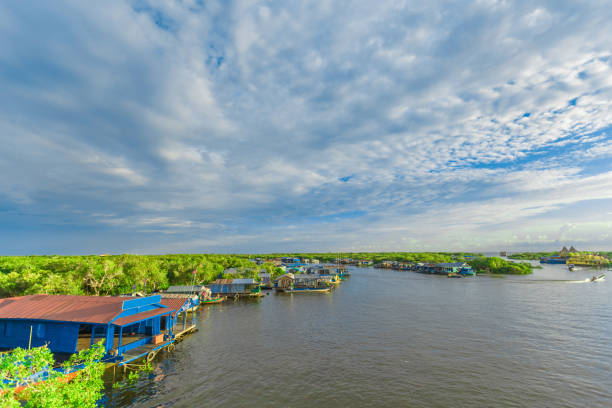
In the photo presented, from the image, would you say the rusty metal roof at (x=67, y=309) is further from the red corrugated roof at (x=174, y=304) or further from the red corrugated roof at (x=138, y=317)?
the red corrugated roof at (x=174, y=304)

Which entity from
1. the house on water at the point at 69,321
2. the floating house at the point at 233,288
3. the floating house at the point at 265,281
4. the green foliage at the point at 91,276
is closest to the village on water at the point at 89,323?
the house on water at the point at 69,321

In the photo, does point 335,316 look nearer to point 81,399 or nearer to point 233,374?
point 233,374

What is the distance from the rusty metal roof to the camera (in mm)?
29203

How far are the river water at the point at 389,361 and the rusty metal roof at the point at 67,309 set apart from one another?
22.6ft

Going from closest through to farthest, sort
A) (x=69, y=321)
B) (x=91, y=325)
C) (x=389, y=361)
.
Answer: (x=69, y=321), (x=389, y=361), (x=91, y=325)

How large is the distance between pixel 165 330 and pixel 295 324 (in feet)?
70.2

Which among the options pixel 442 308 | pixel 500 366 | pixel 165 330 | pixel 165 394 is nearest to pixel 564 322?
pixel 442 308

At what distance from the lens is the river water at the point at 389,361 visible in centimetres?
2541

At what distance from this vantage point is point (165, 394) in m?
25.9

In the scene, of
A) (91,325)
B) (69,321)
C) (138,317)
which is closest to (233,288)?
(91,325)

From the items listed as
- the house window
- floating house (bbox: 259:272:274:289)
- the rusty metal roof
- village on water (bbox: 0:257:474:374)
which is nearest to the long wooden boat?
floating house (bbox: 259:272:274:289)

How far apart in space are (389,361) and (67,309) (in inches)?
1455

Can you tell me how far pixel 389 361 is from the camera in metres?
32.8

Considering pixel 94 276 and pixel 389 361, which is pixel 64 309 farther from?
pixel 389 361
